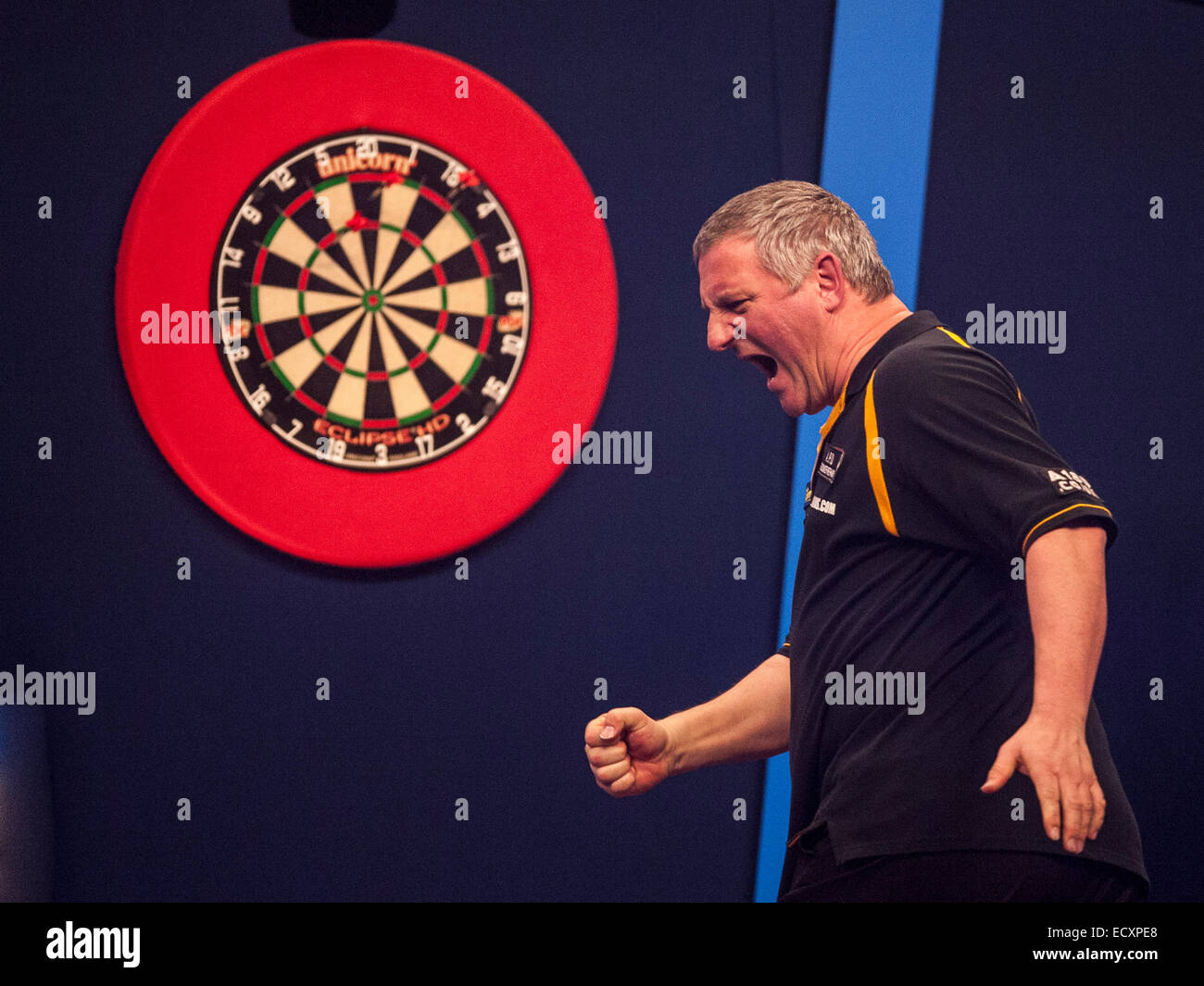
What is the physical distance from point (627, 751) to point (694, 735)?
0.12 meters

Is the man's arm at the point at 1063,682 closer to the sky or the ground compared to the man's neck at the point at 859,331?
closer to the ground

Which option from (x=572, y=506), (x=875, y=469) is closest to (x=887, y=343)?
(x=875, y=469)

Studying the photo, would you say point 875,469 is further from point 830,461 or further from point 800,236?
point 800,236

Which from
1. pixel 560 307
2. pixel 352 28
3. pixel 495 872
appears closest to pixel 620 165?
pixel 560 307

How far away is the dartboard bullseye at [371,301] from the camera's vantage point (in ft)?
6.40

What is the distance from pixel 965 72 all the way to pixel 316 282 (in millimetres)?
1393

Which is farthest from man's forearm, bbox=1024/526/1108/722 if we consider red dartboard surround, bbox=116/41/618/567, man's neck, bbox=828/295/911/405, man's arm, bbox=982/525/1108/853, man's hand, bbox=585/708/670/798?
red dartboard surround, bbox=116/41/618/567

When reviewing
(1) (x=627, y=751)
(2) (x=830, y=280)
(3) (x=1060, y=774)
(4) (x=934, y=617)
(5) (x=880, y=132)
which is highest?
(5) (x=880, y=132)

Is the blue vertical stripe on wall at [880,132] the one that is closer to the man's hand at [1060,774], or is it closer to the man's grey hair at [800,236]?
the man's grey hair at [800,236]

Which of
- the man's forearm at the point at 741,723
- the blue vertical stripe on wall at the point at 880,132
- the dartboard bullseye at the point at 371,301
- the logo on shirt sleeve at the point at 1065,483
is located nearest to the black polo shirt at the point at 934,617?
the logo on shirt sleeve at the point at 1065,483

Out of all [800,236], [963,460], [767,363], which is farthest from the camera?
[767,363]

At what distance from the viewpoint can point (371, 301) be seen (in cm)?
197

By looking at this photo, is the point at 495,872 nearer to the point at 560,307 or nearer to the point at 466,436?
the point at 466,436

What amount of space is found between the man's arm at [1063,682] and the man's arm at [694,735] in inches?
19.4
